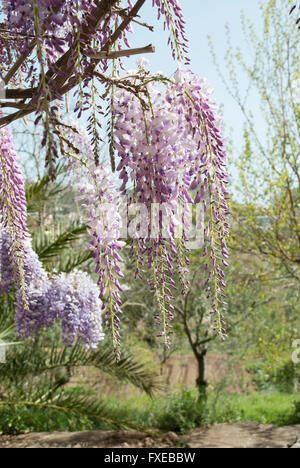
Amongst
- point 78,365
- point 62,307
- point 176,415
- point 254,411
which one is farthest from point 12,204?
point 254,411

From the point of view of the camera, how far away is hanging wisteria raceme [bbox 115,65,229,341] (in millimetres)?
1239

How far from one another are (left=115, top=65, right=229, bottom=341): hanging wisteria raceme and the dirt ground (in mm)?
4282

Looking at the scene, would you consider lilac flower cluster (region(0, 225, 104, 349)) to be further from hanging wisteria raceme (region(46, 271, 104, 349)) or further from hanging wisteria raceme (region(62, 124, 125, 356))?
hanging wisteria raceme (region(62, 124, 125, 356))

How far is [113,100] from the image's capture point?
4.32 feet

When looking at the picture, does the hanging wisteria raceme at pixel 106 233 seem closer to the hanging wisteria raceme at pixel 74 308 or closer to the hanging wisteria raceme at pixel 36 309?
the hanging wisteria raceme at pixel 36 309

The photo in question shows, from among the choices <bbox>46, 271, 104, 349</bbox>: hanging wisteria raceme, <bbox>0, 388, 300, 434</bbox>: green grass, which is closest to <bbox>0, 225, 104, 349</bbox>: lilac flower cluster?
<bbox>46, 271, 104, 349</bbox>: hanging wisteria raceme

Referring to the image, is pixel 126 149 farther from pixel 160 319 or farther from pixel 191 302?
pixel 191 302

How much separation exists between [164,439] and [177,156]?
197 inches

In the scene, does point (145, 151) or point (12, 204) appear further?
point (12, 204)

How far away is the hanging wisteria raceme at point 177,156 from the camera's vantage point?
124cm

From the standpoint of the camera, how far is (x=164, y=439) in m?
5.57

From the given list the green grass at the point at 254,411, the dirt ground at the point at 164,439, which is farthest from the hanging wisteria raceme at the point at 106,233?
the green grass at the point at 254,411

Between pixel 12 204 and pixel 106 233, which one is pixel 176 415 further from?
pixel 106 233

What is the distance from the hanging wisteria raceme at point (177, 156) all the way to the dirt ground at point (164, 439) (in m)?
4.28
